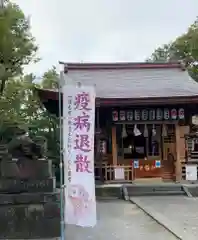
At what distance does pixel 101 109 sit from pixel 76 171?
27.0ft

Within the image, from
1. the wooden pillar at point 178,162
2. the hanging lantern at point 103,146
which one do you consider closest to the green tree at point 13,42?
the hanging lantern at point 103,146

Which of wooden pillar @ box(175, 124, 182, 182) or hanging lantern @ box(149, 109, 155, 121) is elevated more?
hanging lantern @ box(149, 109, 155, 121)

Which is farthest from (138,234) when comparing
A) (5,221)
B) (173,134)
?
(173,134)

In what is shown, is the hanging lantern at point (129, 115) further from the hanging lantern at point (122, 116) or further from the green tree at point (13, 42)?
the green tree at point (13, 42)

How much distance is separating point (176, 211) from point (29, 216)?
13.4 feet

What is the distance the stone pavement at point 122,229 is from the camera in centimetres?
674

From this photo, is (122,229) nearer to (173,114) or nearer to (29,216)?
(29,216)

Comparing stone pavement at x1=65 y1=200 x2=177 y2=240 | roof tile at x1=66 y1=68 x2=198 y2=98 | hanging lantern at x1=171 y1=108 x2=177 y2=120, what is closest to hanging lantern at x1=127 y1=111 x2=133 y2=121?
roof tile at x1=66 y1=68 x2=198 y2=98

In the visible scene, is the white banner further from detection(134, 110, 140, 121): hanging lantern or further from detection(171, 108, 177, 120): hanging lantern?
detection(171, 108, 177, 120): hanging lantern

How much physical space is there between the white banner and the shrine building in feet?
22.7

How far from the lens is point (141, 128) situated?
1455 cm

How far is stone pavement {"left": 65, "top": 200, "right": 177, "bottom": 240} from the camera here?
6.74m

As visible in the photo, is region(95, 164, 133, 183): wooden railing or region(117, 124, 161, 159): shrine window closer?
region(95, 164, 133, 183): wooden railing

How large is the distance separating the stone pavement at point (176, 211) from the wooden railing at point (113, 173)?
5.65ft
